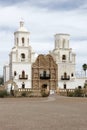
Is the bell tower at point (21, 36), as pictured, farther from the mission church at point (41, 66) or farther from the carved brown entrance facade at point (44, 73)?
the carved brown entrance facade at point (44, 73)

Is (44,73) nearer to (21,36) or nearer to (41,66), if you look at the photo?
(41,66)

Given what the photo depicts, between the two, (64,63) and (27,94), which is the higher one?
(64,63)

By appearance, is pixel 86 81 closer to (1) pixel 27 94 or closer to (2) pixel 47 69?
(2) pixel 47 69

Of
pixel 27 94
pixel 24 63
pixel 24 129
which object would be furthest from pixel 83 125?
pixel 24 63

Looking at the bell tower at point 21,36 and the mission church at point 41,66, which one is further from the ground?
the bell tower at point 21,36

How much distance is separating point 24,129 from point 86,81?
71438 millimetres

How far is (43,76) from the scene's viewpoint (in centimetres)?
8262

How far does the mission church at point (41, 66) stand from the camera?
80.4 m

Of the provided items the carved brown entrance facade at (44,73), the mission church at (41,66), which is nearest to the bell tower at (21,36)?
the mission church at (41,66)

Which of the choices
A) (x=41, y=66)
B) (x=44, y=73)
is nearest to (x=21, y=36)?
(x=41, y=66)

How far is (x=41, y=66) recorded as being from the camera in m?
82.9

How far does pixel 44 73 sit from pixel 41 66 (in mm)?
1672

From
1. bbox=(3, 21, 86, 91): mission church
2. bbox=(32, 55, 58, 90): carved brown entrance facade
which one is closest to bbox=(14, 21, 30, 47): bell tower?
bbox=(3, 21, 86, 91): mission church

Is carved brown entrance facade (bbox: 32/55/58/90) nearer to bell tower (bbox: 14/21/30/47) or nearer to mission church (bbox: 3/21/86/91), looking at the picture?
mission church (bbox: 3/21/86/91)
